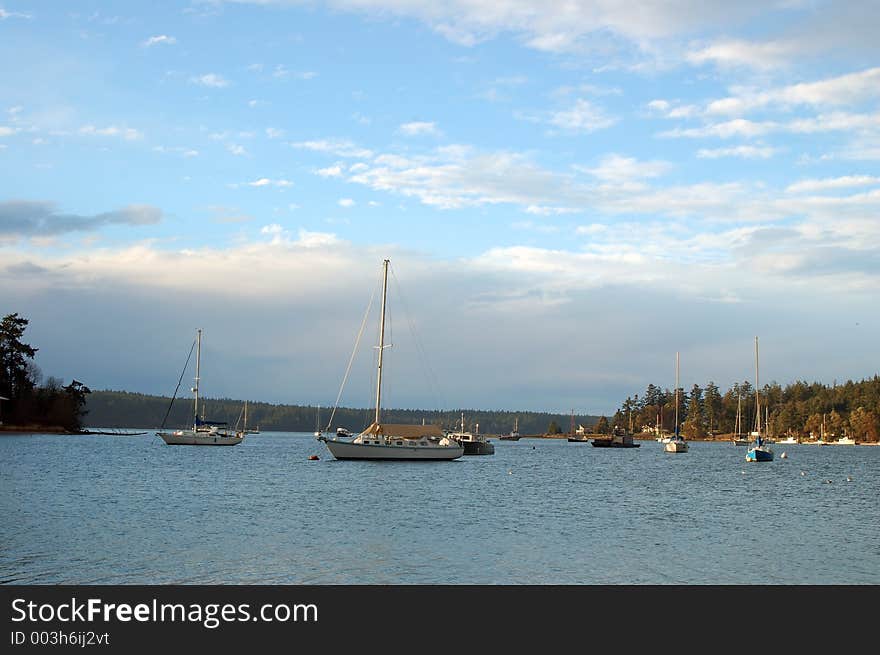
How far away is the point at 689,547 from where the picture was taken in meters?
34.7

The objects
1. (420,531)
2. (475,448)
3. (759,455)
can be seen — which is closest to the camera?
(420,531)

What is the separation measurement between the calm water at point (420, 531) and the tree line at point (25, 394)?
117 m

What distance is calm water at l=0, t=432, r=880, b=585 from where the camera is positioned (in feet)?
91.2

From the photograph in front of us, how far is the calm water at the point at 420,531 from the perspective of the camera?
91.2 feet

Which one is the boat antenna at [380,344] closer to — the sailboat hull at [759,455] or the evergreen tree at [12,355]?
the sailboat hull at [759,455]

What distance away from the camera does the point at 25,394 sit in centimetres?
18450

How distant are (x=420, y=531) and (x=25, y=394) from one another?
17058cm

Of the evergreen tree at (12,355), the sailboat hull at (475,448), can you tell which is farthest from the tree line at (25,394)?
the sailboat hull at (475,448)

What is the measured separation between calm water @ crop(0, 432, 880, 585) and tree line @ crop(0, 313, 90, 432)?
11683 cm

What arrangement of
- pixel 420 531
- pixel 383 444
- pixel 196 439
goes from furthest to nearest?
pixel 196 439 → pixel 383 444 → pixel 420 531

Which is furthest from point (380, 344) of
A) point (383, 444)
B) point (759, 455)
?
point (759, 455)

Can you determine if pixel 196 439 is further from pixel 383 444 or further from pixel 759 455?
pixel 759 455
